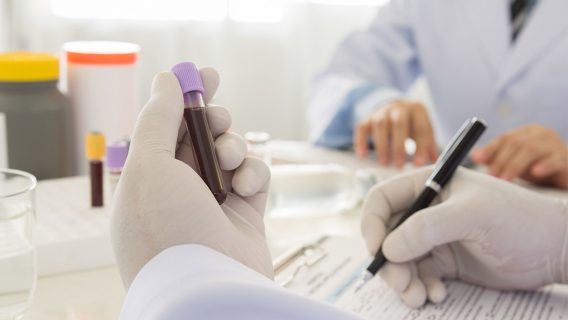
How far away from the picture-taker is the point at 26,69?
37.0 inches

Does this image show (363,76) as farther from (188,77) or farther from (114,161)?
(188,77)

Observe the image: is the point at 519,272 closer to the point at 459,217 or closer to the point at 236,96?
the point at 459,217

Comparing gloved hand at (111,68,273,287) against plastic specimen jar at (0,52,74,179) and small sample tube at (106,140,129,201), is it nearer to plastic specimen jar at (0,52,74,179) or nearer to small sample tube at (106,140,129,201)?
small sample tube at (106,140,129,201)

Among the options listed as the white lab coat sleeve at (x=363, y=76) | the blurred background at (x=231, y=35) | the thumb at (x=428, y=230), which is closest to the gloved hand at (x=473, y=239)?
the thumb at (x=428, y=230)

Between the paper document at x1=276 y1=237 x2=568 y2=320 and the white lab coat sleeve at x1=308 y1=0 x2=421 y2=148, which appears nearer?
the paper document at x1=276 y1=237 x2=568 y2=320

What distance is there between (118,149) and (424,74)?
3.12ft

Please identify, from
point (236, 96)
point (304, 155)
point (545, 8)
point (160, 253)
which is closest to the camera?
point (160, 253)

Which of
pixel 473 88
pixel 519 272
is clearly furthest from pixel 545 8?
pixel 519 272

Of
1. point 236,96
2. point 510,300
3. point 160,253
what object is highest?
point 160,253

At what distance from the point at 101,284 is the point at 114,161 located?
17cm

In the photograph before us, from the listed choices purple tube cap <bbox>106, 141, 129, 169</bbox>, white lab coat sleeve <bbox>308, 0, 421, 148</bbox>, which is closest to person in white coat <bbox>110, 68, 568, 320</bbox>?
purple tube cap <bbox>106, 141, 129, 169</bbox>

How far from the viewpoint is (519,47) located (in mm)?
1405

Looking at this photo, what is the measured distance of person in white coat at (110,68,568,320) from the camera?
41cm

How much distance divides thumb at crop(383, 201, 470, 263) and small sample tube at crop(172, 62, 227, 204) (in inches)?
7.5
